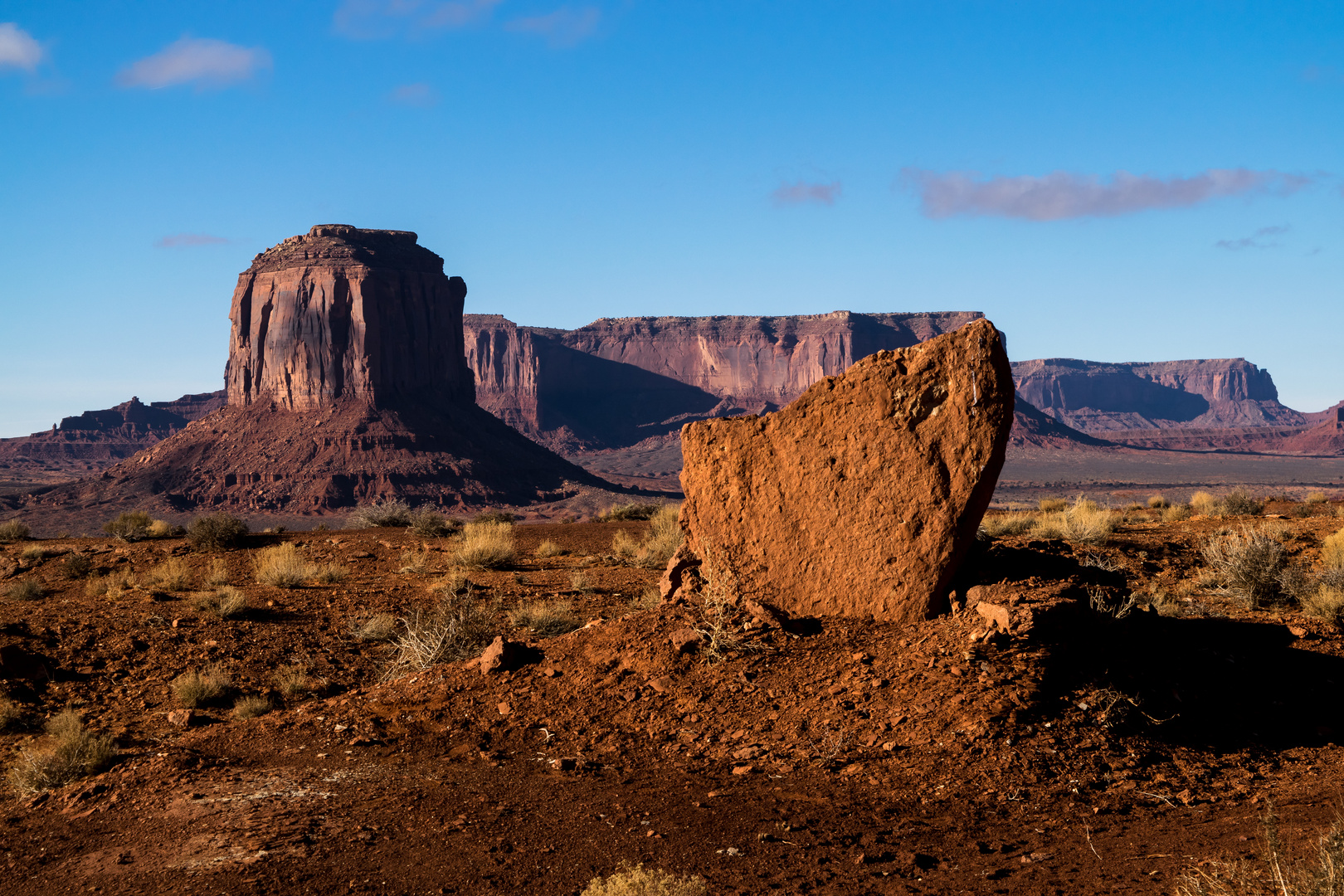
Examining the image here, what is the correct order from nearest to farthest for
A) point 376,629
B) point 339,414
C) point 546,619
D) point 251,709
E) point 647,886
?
1. point 647,886
2. point 251,709
3. point 546,619
4. point 376,629
5. point 339,414

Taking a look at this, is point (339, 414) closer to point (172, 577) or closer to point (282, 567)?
point (172, 577)

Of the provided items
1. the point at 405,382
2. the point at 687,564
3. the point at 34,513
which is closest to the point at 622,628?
the point at 687,564

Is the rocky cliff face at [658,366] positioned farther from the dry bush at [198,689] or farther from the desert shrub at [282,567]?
the dry bush at [198,689]

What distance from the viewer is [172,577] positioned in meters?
14.0

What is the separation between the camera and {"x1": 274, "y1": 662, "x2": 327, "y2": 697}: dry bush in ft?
29.6

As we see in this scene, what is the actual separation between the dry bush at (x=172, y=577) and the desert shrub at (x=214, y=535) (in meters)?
1.88

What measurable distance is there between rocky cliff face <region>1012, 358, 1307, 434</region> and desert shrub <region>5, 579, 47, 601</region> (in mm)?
182935

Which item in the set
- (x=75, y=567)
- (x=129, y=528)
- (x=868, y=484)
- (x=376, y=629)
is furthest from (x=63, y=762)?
(x=129, y=528)

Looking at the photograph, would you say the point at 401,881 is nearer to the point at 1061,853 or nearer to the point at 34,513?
the point at 1061,853

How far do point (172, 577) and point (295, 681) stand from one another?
6142 millimetres

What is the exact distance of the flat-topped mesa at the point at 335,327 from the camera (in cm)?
7900

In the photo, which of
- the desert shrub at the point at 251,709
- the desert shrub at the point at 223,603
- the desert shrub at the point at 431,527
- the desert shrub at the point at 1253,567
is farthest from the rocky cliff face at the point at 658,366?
the desert shrub at the point at 251,709

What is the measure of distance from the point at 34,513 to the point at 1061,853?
223 ft

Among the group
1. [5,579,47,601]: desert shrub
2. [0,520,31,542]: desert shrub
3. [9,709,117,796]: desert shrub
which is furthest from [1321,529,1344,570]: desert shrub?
[0,520,31,542]: desert shrub
